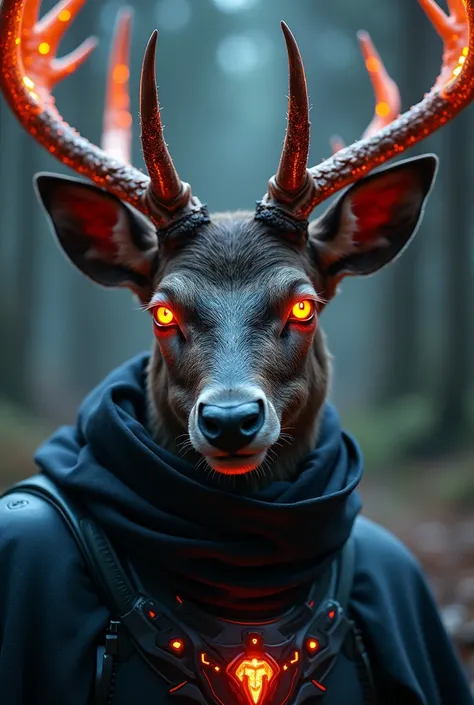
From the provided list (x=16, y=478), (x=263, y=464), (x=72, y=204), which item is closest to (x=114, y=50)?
(x=72, y=204)

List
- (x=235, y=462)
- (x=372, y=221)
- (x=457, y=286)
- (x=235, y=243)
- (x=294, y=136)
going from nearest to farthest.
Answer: (x=235, y=462) → (x=294, y=136) → (x=235, y=243) → (x=372, y=221) → (x=457, y=286)

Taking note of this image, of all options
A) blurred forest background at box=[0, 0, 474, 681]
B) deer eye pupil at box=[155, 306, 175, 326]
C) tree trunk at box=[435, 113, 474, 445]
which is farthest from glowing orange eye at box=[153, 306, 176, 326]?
tree trunk at box=[435, 113, 474, 445]

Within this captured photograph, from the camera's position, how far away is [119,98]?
375 cm

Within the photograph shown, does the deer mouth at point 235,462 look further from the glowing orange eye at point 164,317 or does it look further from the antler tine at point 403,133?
the antler tine at point 403,133

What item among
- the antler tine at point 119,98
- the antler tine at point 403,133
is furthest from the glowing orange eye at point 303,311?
the antler tine at point 119,98

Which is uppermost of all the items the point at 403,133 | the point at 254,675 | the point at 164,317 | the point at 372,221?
the point at 403,133

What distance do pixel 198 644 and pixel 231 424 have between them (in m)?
0.79

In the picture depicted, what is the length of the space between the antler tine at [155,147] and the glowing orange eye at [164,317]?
390 millimetres

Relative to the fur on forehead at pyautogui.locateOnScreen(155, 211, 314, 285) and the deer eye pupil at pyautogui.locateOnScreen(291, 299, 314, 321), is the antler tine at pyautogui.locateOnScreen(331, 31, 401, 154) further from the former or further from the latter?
the deer eye pupil at pyautogui.locateOnScreen(291, 299, 314, 321)

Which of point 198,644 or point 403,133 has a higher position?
point 403,133

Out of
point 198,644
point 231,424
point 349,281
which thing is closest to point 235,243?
point 231,424

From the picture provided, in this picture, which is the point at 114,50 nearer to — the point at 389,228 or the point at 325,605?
the point at 389,228

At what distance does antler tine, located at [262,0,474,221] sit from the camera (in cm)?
291

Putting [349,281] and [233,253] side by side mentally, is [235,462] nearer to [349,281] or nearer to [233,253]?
[233,253]
